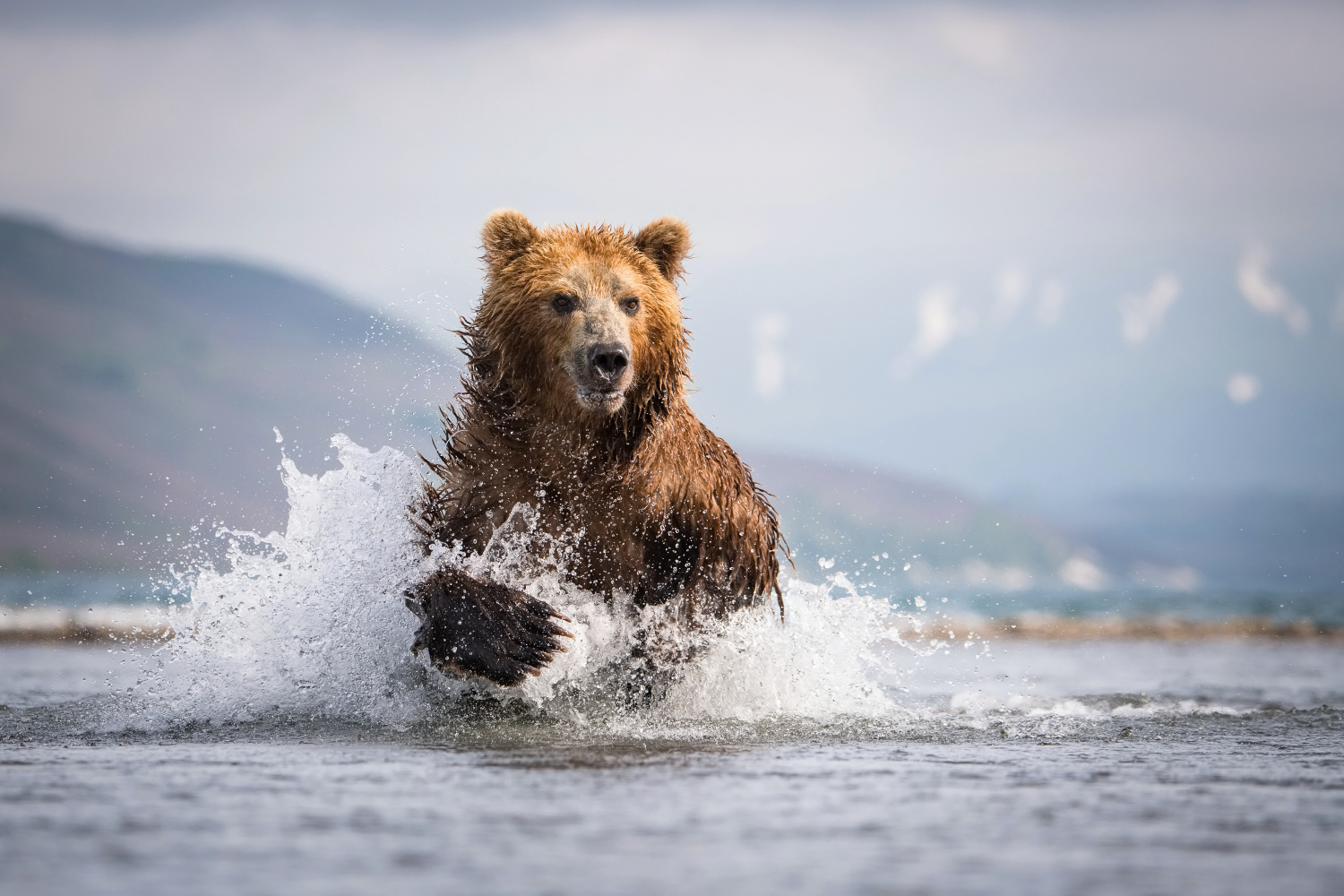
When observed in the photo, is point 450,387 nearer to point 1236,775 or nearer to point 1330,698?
point 1236,775

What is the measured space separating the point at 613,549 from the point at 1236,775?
2.77 meters

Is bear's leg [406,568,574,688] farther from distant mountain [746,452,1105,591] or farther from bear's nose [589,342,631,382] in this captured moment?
distant mountain [746,452,1105,591]

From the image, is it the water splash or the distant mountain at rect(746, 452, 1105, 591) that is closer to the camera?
the water splash

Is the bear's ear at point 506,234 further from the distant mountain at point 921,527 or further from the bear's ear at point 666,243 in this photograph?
the distant mountain at point 921,527

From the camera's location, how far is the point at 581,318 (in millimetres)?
6230

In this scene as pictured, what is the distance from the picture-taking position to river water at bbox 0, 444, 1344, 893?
3.27 metres

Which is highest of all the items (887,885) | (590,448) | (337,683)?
(590,448)

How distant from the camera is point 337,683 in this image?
6.61 metres

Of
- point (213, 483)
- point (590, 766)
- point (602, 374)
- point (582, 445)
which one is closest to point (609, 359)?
point (602, 374)

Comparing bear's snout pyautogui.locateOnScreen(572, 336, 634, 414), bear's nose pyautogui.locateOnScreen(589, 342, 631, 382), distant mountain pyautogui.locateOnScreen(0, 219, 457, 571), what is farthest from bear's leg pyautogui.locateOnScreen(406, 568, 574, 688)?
distant mountain pyautogui.locateOnScreen(0, 219, 457, 571)

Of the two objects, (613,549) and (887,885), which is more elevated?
(613,549)

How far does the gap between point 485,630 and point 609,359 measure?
1236 millimetres

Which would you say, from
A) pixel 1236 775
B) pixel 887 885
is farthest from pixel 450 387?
pixel 887 885

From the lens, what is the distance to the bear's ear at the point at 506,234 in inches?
261
